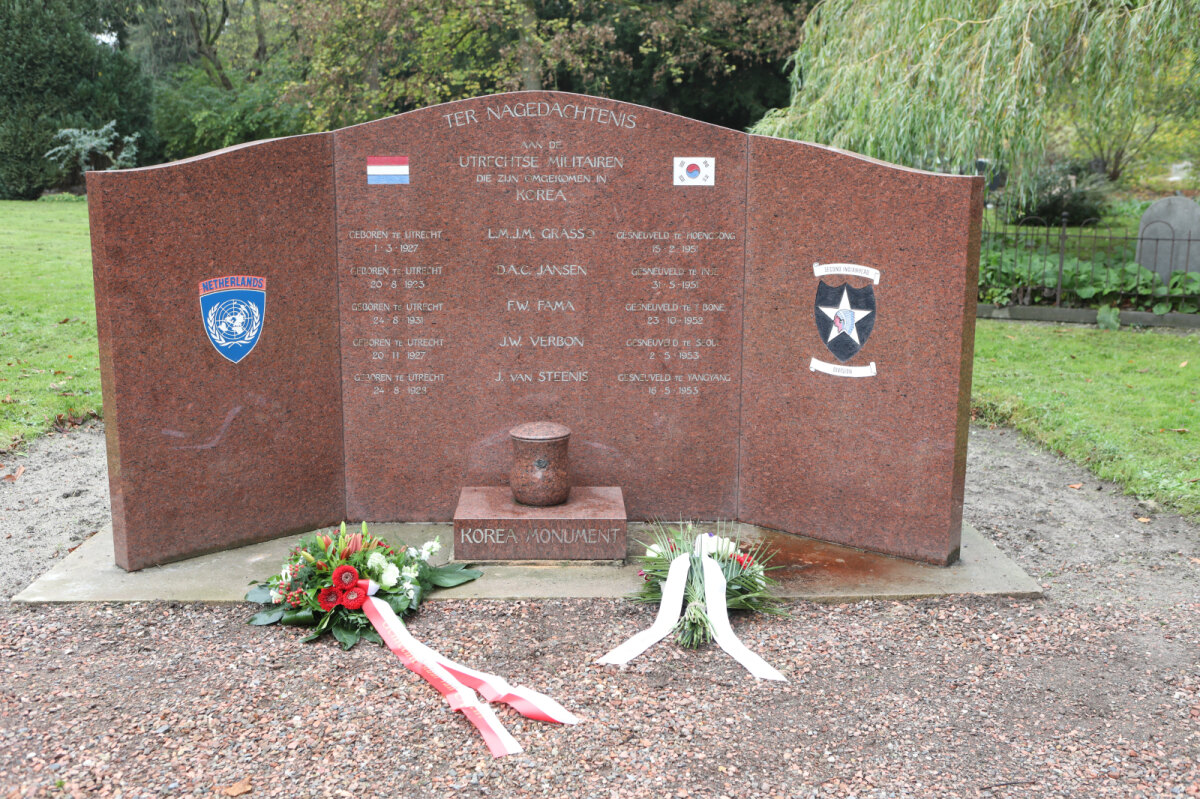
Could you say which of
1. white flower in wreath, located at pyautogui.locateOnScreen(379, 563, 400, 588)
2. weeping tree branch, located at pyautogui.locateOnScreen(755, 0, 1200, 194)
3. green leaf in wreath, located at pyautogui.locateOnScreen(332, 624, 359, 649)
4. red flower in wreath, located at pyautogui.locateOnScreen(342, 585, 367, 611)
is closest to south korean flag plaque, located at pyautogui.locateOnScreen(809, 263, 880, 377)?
white flower in wreath, located at pyautogui.locateOnScreen(379, 563, 400, 588)

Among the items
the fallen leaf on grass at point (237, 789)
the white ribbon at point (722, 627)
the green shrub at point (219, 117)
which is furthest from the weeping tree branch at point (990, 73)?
the green shrub at point (219, 117)

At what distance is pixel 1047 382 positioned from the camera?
8.82 meters

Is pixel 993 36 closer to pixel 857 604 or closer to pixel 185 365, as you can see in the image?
pixel 857 604

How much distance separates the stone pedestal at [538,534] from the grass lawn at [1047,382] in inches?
142

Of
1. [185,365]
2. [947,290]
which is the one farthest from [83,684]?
[947,290]

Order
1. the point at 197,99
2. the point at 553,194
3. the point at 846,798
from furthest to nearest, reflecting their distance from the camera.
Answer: the point at 197,99 < the point at 553,194 < the point at 846,798

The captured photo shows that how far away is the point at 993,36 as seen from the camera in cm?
942

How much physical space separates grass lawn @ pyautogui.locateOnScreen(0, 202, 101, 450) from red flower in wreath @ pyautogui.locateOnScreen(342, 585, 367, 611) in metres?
4.05

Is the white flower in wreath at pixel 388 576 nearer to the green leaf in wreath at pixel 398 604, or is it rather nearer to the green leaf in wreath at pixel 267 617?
the green leaf in wreath at pixel 398 604

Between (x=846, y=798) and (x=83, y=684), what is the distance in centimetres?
281

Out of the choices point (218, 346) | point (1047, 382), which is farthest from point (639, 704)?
point (1047, 382)

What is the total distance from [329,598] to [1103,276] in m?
10.5

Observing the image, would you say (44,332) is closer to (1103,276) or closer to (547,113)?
(547,113)

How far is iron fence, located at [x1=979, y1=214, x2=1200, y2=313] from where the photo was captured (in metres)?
11.3
